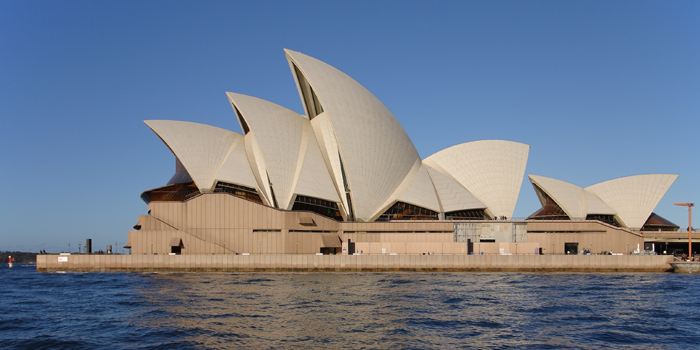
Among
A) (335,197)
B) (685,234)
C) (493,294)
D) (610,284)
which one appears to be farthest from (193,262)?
(685,234)

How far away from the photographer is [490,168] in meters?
65.2

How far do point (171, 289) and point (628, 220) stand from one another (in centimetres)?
5864

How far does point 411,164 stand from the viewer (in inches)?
2414

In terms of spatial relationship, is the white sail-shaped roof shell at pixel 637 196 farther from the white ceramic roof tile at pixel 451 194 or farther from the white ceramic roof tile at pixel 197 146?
the white ceramic roof tile at pixel 197 146

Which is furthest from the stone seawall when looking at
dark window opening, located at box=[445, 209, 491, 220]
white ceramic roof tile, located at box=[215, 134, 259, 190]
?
dark window opening, located at box=[445, 209, 491, 220]

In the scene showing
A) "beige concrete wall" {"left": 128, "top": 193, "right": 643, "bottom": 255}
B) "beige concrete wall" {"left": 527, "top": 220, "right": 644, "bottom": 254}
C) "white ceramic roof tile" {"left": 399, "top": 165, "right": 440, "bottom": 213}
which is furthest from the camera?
"white ceramic roof tile" {"left": 399, "top": 165, "right": 440, "bottom": 213}

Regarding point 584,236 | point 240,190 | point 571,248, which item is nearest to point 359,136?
point 240,190

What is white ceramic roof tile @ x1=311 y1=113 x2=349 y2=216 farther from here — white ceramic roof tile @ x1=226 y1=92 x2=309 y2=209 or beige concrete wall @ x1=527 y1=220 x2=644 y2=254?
beige concrete wall @ x1=527 y1=220 x2=644 y2=254

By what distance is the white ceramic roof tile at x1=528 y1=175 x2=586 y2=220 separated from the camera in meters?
67.2

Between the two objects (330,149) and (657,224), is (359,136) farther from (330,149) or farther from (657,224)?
(657,224)

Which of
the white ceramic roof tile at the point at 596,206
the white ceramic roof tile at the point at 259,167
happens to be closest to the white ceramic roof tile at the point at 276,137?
the white ceramic roof tile at the point at 259,167

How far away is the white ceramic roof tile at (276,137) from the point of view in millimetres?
54438

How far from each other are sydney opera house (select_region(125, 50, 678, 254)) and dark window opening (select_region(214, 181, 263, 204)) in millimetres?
117

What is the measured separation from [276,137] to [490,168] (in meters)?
26.8
